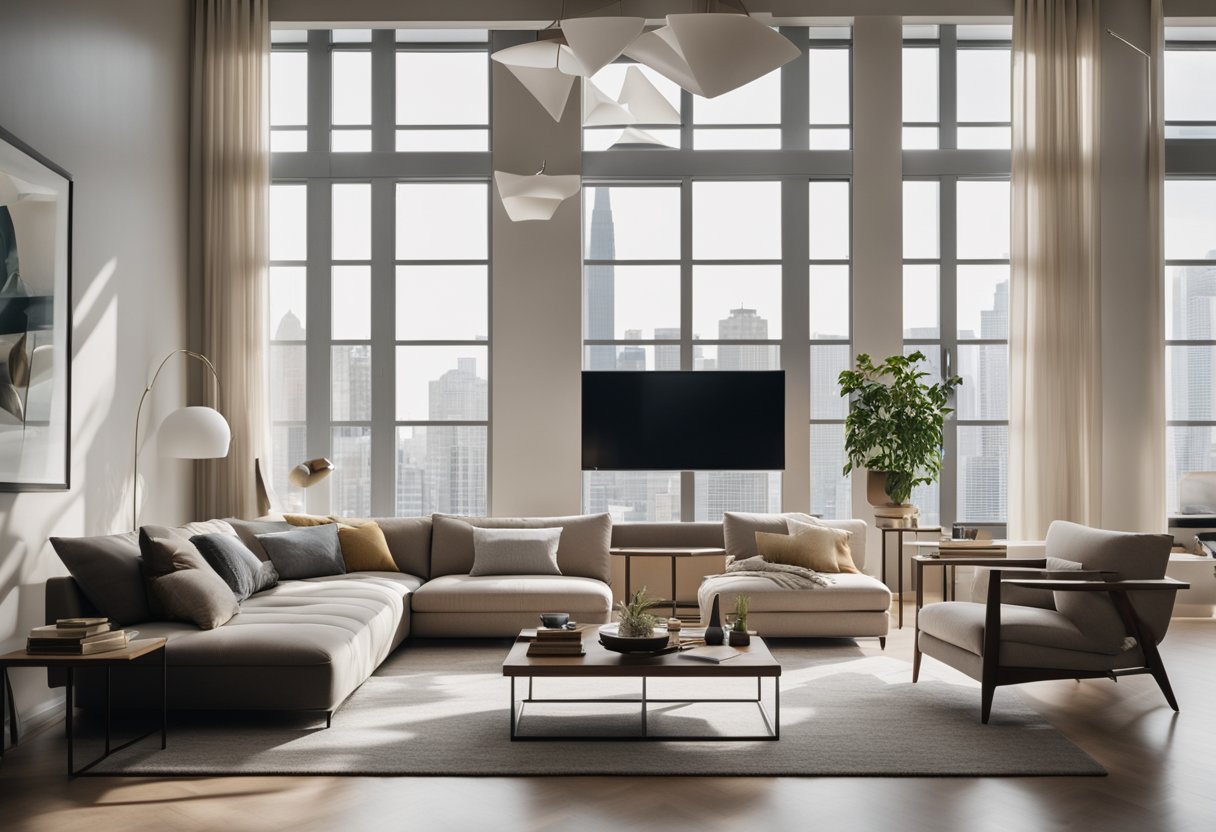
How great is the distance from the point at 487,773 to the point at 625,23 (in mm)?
3173

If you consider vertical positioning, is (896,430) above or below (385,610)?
above

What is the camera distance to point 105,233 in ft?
19.2

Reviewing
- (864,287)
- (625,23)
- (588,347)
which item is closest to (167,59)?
(588,347)

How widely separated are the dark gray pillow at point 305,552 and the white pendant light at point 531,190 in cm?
251

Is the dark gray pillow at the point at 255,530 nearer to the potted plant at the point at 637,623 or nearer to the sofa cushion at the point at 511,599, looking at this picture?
the sofa cushion at the point at 511,599

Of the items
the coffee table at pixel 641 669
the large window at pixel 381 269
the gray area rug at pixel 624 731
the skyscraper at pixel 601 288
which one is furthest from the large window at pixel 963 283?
the coffee table at pixel 641 669

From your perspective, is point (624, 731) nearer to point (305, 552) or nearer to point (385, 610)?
point (385, 610)

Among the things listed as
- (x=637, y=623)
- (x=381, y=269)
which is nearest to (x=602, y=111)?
(x=381, y=269)

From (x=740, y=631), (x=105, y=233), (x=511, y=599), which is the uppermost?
(x=105, y=233)

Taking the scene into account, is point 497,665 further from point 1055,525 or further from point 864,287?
point 864,287

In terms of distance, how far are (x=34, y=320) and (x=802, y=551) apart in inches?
185

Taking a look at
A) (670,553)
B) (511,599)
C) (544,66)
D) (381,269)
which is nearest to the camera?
(544,66)

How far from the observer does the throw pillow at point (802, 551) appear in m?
6.61

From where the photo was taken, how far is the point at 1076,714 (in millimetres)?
4695
